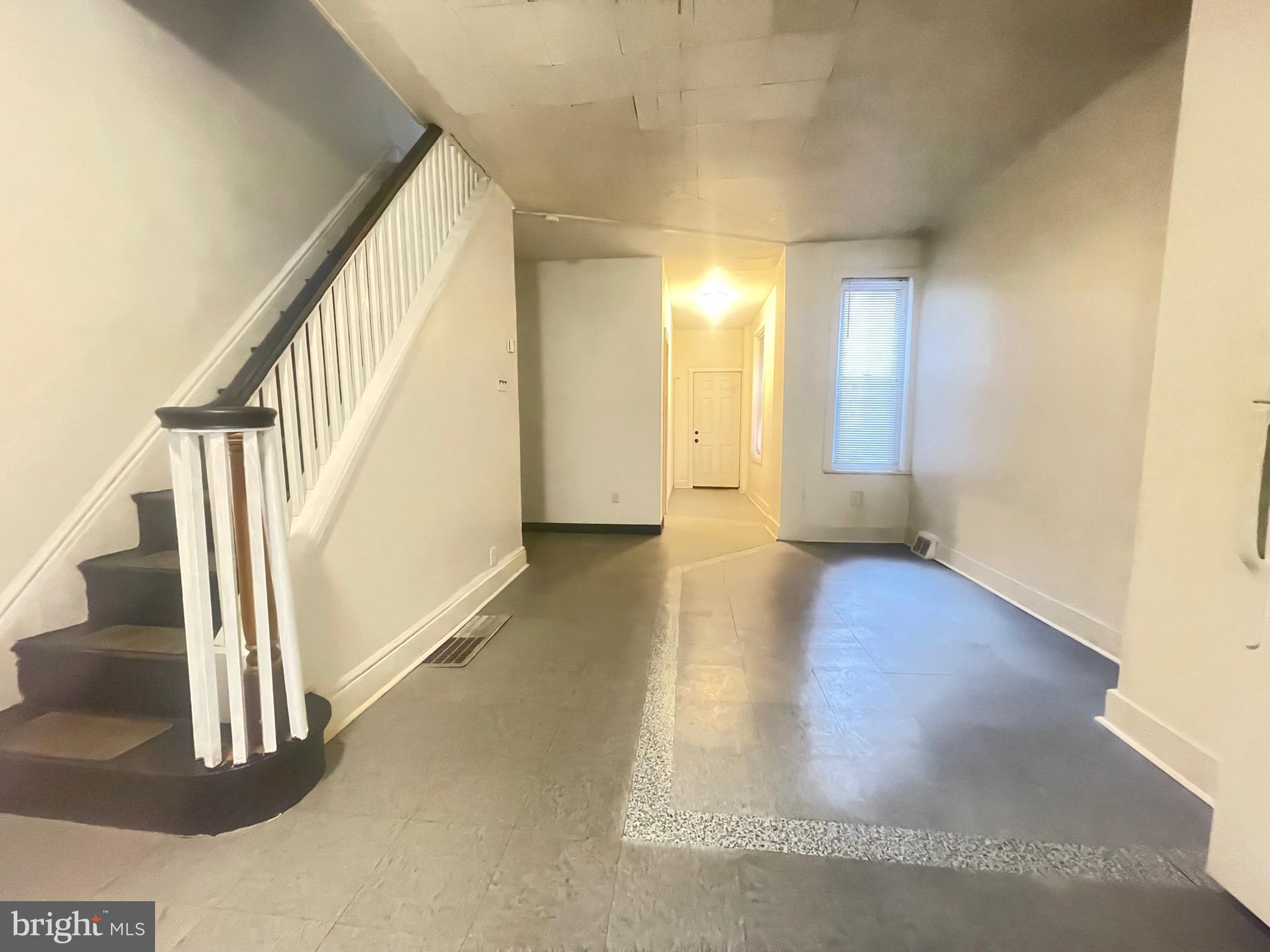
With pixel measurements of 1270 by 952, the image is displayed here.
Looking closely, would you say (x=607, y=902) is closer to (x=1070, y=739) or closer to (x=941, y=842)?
(x=941, y=842)

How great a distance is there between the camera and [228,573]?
1260 mm

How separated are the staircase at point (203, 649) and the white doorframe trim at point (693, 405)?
7.01 meters

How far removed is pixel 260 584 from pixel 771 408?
4711 millimetres

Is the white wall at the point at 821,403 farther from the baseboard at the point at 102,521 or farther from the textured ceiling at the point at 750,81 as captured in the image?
the baseboard at the point at 102,521

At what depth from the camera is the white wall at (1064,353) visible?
215 cm

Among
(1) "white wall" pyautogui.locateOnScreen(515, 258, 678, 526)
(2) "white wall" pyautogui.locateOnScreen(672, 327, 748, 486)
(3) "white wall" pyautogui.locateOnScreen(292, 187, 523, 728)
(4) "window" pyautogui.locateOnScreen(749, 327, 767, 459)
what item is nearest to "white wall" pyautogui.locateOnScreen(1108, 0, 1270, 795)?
(3) "white wall" pyautogui.locateOnScreen(292, 187, 523, 728)

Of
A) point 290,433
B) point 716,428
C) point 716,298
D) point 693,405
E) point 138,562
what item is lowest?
point 138,562

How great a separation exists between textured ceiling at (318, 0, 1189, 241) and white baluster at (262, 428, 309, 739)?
1836mm

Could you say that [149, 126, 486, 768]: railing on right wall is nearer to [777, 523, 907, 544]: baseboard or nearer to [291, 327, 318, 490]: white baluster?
[291, 327, 318, 490]: white baluster

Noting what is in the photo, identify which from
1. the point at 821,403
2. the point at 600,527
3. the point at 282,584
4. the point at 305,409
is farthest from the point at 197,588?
the point at 821,403

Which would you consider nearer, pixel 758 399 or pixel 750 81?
pixel 750 81

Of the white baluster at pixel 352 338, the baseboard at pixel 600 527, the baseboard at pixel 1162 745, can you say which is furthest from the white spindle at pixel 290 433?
the baseboard at pixel 600 527

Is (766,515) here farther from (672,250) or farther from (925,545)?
(672,250)

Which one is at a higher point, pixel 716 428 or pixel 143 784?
pixel 716 428
